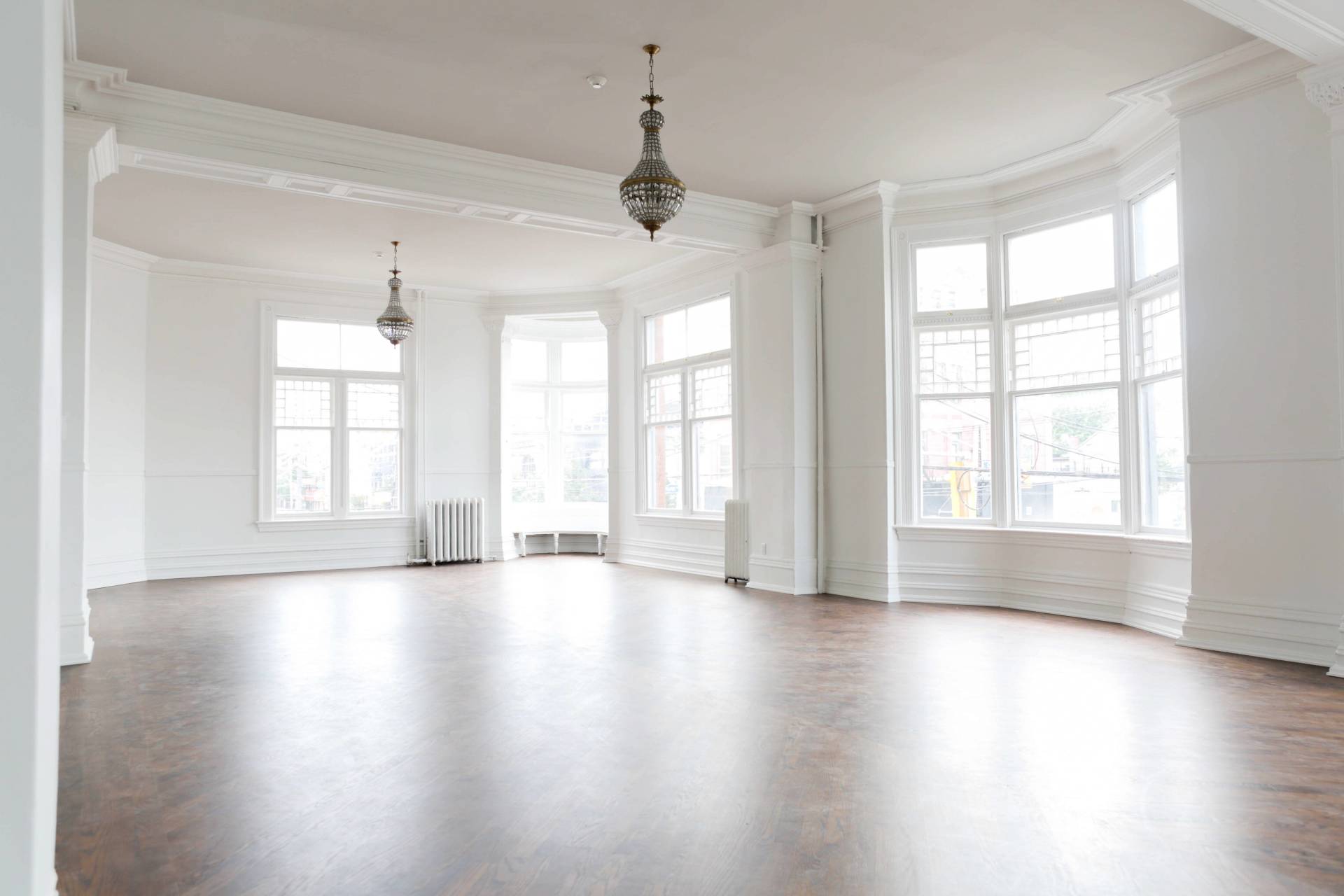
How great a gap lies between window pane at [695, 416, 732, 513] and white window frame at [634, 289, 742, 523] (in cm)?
5

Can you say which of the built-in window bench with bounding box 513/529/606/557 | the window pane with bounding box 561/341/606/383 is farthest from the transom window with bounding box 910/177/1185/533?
the window pane with bounding box 561/341/606/383

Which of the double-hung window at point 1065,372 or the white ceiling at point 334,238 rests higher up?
the white ceiling at point 334,238

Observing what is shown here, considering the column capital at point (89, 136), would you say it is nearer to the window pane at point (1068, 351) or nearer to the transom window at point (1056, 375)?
Answer: the transom window at point (1056, 375)

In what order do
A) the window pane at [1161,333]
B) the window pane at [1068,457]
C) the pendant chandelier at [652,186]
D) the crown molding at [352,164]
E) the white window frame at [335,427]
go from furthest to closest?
the white window frame at [335,427] → the window pane at [1068,457] → the window pane at [1161,333] → the crown molding at [352,164] → the pendant chandelier at [652,186]

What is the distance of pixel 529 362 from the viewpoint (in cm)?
1245

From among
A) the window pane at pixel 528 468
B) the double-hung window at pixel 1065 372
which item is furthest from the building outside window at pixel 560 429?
the double-hung window at pixel 1065 372

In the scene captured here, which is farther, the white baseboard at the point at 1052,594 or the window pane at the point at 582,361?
the window pane at the point at 582,361

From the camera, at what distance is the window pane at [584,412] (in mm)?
12461

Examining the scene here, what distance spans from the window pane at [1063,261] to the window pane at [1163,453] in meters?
0.99

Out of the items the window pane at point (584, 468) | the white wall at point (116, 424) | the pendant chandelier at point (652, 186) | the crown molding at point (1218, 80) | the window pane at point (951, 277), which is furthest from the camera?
the window pane at point (584, 468)

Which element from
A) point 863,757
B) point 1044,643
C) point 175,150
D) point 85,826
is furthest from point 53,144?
point 1044,643

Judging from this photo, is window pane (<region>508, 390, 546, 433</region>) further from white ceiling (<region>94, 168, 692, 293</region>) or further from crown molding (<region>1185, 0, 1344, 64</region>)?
crown molding (<region>1185, 0, 1344, 64</region>)

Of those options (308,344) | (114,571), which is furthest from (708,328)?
(114,571)

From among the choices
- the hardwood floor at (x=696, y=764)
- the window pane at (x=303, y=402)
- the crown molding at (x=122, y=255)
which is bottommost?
the hardwood floor at (x=696, y=764)
